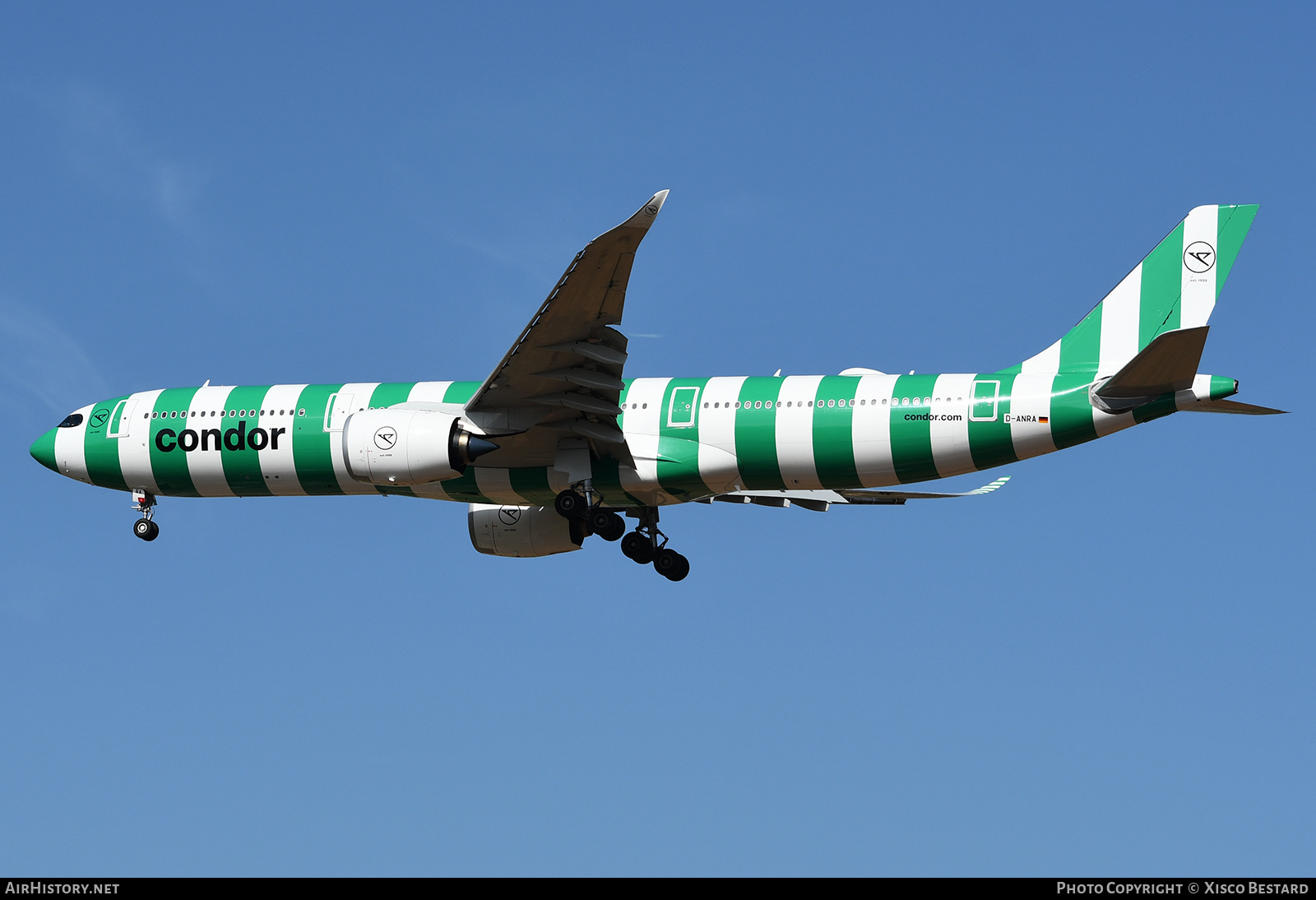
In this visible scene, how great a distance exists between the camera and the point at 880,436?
104 ft

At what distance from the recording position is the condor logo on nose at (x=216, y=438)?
34.6 m

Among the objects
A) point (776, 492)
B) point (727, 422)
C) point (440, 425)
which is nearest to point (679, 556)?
point (776, 492)

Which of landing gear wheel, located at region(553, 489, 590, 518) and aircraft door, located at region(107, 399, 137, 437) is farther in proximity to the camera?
aircraft door, located at region(107, 399, 137, 437)

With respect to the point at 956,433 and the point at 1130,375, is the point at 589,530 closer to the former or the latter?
the point at 956,433

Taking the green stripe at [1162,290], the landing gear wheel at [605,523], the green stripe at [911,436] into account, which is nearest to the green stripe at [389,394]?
the landing gear wheel at [605,523]

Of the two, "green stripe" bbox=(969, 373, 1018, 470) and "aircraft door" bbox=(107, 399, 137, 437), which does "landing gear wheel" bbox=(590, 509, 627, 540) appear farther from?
"aircraft door" bbox=(107, 399, 137, 437)

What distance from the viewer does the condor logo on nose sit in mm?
34594

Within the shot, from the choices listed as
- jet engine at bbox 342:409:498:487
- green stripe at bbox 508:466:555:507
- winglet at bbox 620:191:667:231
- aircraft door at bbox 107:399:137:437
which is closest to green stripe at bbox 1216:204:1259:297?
winglet at bbox 620:191:667:231

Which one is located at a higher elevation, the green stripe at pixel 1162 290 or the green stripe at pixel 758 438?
the green stripe at pixel 1162 290

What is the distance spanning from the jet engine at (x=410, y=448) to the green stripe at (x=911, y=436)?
27.2 feet

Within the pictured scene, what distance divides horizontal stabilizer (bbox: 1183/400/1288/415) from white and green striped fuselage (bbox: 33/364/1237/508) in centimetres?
43

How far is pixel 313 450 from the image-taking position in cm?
3425

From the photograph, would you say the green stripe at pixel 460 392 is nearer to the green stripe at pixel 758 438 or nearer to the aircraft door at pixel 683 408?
the aircraft door at pixel 683 408
